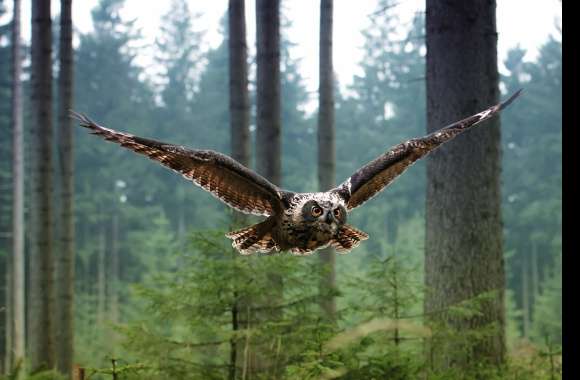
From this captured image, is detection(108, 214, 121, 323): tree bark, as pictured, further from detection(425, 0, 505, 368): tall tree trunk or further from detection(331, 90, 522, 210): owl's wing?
detection(331, 90, 522, 210): owl's wing

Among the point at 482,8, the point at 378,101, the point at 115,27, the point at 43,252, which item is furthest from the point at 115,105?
the point at 482,8

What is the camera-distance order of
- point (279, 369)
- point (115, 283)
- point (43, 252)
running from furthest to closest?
point (115, 283), point (43, 252), point (279, 369)

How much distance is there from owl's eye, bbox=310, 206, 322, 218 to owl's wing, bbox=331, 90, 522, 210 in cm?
24

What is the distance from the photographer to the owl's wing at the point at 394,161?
442 cm

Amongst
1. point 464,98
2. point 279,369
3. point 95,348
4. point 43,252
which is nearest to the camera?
point 279,369

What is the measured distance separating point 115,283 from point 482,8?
28.6m

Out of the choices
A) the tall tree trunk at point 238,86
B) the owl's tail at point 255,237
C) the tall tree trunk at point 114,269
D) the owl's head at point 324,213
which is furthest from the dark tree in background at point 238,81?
the tall tree trunk at point 114,269

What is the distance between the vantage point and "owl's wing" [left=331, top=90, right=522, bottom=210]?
14.5ft

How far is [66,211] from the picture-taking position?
1172 centimetres

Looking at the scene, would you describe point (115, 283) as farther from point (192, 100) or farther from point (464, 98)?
point (464, 98)

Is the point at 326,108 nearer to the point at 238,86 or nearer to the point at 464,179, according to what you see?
the point at 238,86

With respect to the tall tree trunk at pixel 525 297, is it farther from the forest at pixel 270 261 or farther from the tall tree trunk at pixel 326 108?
the tall tree trunk at pixel 326 108

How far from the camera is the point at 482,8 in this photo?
7.59m

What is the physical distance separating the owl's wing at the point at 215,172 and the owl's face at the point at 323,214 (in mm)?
307
